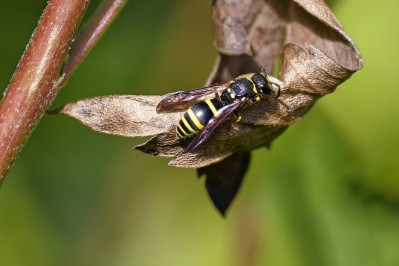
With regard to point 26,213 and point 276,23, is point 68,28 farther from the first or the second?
point 26,213

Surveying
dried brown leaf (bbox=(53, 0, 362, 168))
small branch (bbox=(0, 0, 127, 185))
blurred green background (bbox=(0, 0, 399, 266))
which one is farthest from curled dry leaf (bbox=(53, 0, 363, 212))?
blurred green background (bbox=(0, 0, 399, 266))

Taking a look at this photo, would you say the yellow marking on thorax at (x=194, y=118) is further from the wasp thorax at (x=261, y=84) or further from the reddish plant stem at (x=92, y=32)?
the reddish plant stem at (x=92, y=32)

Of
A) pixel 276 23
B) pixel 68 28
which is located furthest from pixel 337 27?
pixel 68 28

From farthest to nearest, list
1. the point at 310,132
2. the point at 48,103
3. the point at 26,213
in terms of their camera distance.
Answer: the point at 26,213 → the point at 310,132 → the point at 48,103

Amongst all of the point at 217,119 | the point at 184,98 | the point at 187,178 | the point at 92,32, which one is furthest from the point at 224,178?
the point at 187,178

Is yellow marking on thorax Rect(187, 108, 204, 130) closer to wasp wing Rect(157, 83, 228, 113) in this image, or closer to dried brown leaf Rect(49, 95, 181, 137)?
wasp wing Rect(157, 83, 228, 113)
